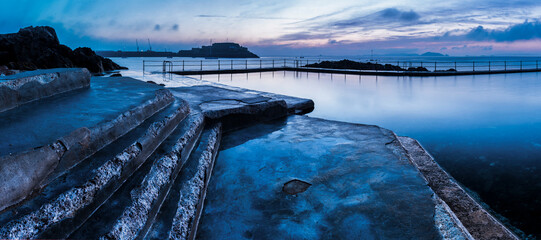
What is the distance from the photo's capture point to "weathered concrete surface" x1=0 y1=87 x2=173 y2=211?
1.04m

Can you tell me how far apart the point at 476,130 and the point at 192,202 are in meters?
5.57

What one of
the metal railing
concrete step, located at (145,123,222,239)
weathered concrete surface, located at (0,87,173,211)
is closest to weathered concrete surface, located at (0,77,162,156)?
weathered concrete surface, located at (0,87,173,211)

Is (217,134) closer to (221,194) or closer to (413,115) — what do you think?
(221,194)

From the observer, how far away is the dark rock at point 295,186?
2.07 meters

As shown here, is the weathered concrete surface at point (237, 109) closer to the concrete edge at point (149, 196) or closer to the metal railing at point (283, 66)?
the concrete edge at point (149, 196)

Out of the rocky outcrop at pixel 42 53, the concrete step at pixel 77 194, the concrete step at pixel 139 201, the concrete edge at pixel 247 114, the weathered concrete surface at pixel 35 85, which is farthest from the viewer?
the rocky outcrop at pixel 42 53

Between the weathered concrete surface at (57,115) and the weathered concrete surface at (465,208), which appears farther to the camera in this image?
the weathered concrete surface at (465,208)

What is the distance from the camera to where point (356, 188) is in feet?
6.75

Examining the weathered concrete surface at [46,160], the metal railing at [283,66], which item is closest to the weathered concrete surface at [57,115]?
the weathered concrete surface at [46,160]

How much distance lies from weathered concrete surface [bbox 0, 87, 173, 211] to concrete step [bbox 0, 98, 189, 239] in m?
0.03

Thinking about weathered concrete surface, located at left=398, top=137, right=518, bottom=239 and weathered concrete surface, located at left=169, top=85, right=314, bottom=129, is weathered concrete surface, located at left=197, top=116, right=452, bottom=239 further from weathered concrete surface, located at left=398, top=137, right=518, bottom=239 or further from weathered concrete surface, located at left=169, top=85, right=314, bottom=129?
weathered concrete surface, located at left=169, top=85, right=314, bottom=129

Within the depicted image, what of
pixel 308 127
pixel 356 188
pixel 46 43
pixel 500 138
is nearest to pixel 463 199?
pixel 356 188

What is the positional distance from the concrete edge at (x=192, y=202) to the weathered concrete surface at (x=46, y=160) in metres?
0.49

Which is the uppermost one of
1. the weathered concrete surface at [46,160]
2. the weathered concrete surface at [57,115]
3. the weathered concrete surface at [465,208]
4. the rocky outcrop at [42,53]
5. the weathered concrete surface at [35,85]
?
the rocky outcrop at [42,53]
